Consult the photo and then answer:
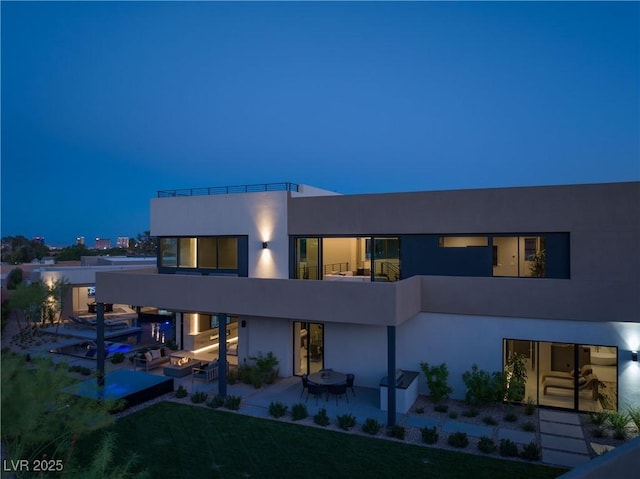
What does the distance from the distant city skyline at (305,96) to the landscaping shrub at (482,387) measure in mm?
12326

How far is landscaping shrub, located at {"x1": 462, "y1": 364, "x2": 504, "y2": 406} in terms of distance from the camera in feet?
42.2

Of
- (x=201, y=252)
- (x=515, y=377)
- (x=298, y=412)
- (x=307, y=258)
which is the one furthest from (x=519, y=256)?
(x=201, y=252)

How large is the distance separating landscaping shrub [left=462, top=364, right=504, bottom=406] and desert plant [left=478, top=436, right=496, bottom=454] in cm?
274

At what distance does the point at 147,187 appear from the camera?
131 meters

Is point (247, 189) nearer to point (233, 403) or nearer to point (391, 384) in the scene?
point (233, 403)

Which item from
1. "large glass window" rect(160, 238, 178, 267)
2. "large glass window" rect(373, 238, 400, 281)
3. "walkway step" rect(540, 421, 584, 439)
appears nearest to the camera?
"walkway step" rect(540, 421, 584, 439)

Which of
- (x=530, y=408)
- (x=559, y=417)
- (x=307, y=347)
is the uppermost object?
(x=307, y=347)

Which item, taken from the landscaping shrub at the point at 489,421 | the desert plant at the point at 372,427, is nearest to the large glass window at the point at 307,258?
the desert plant at the point at 372,427

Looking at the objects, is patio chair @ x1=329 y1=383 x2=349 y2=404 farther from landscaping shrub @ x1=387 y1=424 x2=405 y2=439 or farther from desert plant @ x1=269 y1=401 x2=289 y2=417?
landscaping shrub @ x1=387 y1=424 x2=405 y2=439

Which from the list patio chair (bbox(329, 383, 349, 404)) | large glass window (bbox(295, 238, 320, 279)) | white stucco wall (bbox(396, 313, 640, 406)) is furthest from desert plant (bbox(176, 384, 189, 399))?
white stucco wall (bbox(396, 313, 640, 406))

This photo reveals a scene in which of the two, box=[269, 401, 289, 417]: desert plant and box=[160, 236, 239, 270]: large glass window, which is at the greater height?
box=[160, 236, 239, 270]: large glass window

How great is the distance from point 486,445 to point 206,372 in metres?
9.76

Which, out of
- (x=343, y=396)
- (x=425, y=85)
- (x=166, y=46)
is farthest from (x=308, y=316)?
(x=425, y=85)

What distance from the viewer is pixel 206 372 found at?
1578 cm
